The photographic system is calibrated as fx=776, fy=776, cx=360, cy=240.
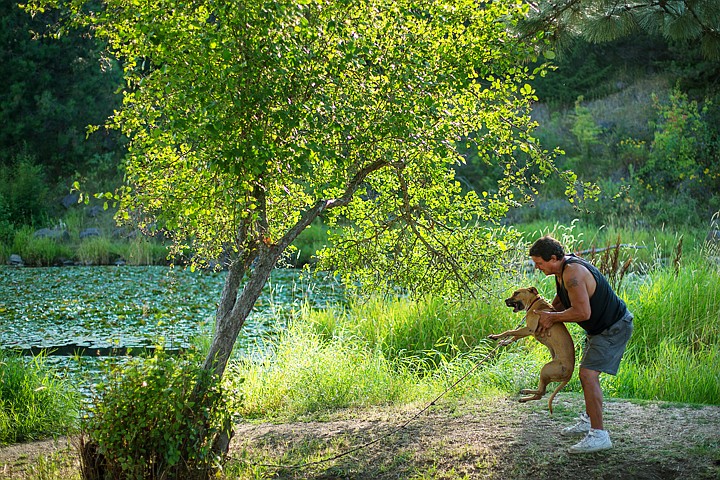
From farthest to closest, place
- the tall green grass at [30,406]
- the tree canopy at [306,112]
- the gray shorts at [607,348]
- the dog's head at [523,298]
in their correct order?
the tall green grass at [30,406]
the dog's head at [523,298]
the gray shorts at [607,348]
the tree canopy at [306,112]

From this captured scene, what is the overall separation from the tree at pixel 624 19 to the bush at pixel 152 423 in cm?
389

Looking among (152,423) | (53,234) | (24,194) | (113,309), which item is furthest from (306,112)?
(24,194)

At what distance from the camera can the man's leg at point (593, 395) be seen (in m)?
4.56

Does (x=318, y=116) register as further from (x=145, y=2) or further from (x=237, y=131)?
(x=145, y=2)

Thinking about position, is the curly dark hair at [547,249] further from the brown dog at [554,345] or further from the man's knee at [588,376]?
the man's knee at [588,376]

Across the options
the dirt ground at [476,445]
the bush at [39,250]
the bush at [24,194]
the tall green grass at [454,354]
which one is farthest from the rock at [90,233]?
the dirt ground at [476,445]

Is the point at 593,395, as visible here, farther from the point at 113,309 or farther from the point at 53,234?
the point at 53,234

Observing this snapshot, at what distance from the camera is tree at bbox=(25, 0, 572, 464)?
3.84 meters

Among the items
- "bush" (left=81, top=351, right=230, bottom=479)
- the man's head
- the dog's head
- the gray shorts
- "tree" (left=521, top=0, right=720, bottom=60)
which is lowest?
"bush" (left=81, top=351, right=230, bottom=479)

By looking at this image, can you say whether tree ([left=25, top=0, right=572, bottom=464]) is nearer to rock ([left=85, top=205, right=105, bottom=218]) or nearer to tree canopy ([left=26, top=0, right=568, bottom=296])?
tree canopy ([left=26, top=0, right=568, bottom=296])

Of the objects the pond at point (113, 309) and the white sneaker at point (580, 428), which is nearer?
the white sneaker at point (580, 428)

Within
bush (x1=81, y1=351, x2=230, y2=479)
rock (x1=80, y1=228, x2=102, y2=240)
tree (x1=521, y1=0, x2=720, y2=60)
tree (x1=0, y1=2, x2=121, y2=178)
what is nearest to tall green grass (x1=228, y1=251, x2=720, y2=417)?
bush (x1=81, y1=351, x2=230, y2=479)

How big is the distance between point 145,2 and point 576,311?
2.96m

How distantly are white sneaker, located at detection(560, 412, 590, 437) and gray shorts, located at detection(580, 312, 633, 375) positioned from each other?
58 centimetres
